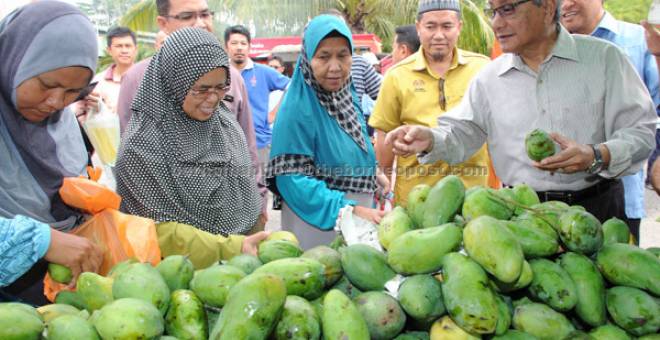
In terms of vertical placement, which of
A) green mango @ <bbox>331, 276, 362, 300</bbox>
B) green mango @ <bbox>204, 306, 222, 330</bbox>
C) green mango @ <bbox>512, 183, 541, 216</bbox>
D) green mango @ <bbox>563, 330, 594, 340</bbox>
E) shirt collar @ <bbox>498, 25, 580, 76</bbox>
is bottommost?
green mango @ <bbox>563, 330, 594, 340</bbox>

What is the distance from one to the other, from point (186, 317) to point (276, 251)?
1.17ft

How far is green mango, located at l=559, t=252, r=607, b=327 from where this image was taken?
1401mm

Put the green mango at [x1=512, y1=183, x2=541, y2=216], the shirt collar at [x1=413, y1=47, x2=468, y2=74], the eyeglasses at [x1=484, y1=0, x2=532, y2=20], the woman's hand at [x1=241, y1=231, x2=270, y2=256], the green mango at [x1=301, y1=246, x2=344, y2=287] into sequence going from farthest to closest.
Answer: the shirt collar at [x1=413, y1=47, x2=468, y2=74], the eyeglasses at [x1=484, y1=0, x2=532, y2=20], the woman's hand at [x1=241, y1=231, x2=270, y2=256], the green mango at [x1=512, y1=183, x2=541, y2=216], the green mango at [x1=301, y1=246, x2=344, y2=287]

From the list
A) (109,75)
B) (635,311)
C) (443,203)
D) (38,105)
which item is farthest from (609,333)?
(109,75)

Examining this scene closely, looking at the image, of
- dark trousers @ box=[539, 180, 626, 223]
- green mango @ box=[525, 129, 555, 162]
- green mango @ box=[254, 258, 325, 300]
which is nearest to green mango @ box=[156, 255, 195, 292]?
green mango @ box=[254, 258, 325, 300]

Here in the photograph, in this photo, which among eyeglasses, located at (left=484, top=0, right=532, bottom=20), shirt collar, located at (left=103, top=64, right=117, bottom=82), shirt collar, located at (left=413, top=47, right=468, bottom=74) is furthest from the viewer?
shirt collar, located at (left=103, top=64, right=117, bottom=82)

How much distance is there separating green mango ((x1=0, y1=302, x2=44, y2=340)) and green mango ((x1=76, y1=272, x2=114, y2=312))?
16cm

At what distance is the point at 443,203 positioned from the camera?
1.59 m

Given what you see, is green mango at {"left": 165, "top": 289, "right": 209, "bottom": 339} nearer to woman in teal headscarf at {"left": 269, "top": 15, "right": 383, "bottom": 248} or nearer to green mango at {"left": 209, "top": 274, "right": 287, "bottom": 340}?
green mango at {"left": 209, "top": 274, "right": 287, "bottom": 340}

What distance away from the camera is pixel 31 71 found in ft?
6.39

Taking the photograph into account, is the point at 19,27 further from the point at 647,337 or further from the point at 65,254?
the point at 647,337

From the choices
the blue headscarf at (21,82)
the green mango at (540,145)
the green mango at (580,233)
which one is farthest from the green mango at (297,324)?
the green mango at (540,145)

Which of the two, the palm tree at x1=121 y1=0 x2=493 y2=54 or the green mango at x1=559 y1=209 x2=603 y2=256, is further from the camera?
the palm tree at x1=121 y1=0 x2=493 y2=54

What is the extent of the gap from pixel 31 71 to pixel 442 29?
256 centimetres
